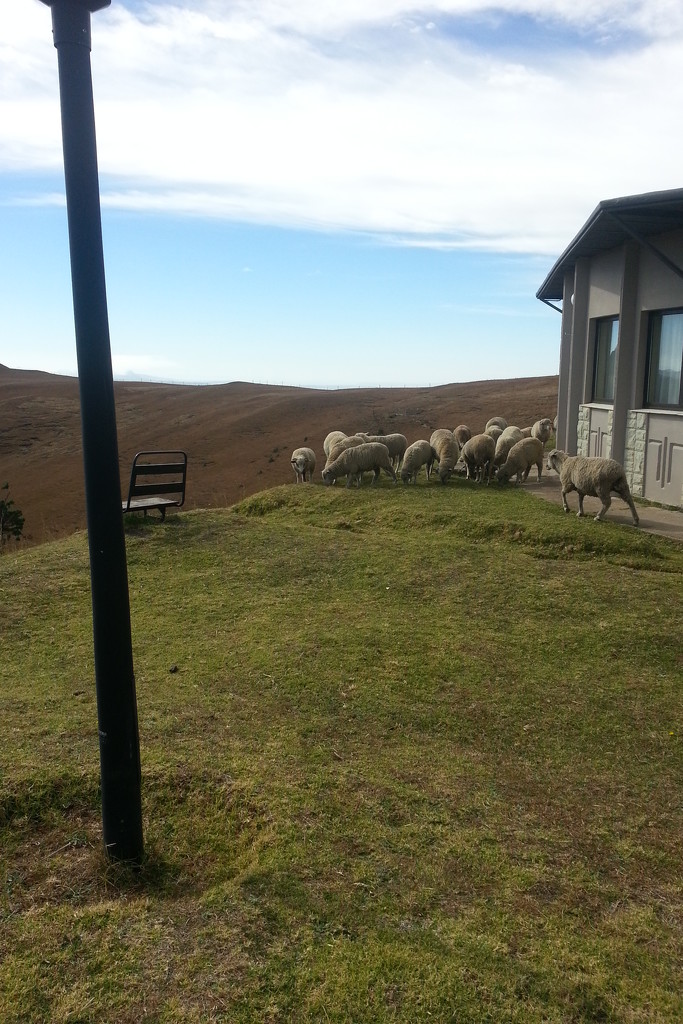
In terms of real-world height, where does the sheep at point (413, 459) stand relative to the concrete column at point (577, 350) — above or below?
below

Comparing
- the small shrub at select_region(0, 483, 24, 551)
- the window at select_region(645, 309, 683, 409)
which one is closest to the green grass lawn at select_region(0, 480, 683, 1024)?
the window at select_region(645, 309, 683, 409)

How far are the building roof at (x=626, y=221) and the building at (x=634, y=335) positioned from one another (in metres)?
0.02

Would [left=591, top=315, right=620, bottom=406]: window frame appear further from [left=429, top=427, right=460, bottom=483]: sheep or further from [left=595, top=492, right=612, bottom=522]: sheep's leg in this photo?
[left=595, top=492, right=612, bottom=522]: sheep's leg

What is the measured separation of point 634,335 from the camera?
14727 millimetres

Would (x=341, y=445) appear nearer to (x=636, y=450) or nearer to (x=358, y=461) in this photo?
(x=358, y=461)

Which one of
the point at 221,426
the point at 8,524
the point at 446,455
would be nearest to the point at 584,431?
the point at 446,455

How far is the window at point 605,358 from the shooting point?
54.5 feet

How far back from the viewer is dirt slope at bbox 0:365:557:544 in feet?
110

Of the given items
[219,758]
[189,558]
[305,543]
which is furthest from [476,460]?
[219,758]

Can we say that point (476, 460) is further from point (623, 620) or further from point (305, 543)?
point (623, 620)

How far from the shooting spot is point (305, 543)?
36.5ft

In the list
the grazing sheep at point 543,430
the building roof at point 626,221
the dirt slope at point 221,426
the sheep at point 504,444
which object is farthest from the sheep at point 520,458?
the dirt slope at point 221,426

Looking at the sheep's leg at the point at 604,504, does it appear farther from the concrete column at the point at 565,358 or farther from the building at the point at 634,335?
the concrete column at the point at 565,358

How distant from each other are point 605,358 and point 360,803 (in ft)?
49.4
